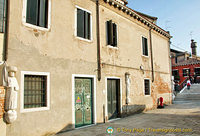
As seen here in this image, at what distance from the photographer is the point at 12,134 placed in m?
5.34

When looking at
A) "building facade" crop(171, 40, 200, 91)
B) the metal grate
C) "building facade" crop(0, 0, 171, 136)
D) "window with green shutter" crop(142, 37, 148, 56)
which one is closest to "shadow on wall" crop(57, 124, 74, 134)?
"building facade" crop(0, 0, 171, 136)

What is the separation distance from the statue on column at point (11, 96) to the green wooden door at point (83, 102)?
2.82 metres

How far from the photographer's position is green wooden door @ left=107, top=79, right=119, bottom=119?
9.33m

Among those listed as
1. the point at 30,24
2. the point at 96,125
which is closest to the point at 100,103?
the point at 96,125

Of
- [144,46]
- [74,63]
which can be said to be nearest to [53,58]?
[74,63]

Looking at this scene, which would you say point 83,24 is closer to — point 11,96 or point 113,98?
point 113,98

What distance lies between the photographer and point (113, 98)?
380 inches

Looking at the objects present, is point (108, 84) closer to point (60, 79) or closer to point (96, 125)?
point (96, 125)

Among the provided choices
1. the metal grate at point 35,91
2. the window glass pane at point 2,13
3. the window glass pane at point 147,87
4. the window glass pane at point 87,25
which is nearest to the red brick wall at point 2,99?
the metal grate at point 35,91

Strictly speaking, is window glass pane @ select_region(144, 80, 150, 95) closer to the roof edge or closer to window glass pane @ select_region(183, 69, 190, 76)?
the roof edge

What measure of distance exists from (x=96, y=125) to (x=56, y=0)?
19.0 feet

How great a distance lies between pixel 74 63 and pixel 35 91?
6.85 feet

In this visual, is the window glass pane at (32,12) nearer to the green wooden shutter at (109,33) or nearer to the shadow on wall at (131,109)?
the green wooden shutter at (109,33)

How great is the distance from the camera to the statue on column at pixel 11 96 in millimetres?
5180
